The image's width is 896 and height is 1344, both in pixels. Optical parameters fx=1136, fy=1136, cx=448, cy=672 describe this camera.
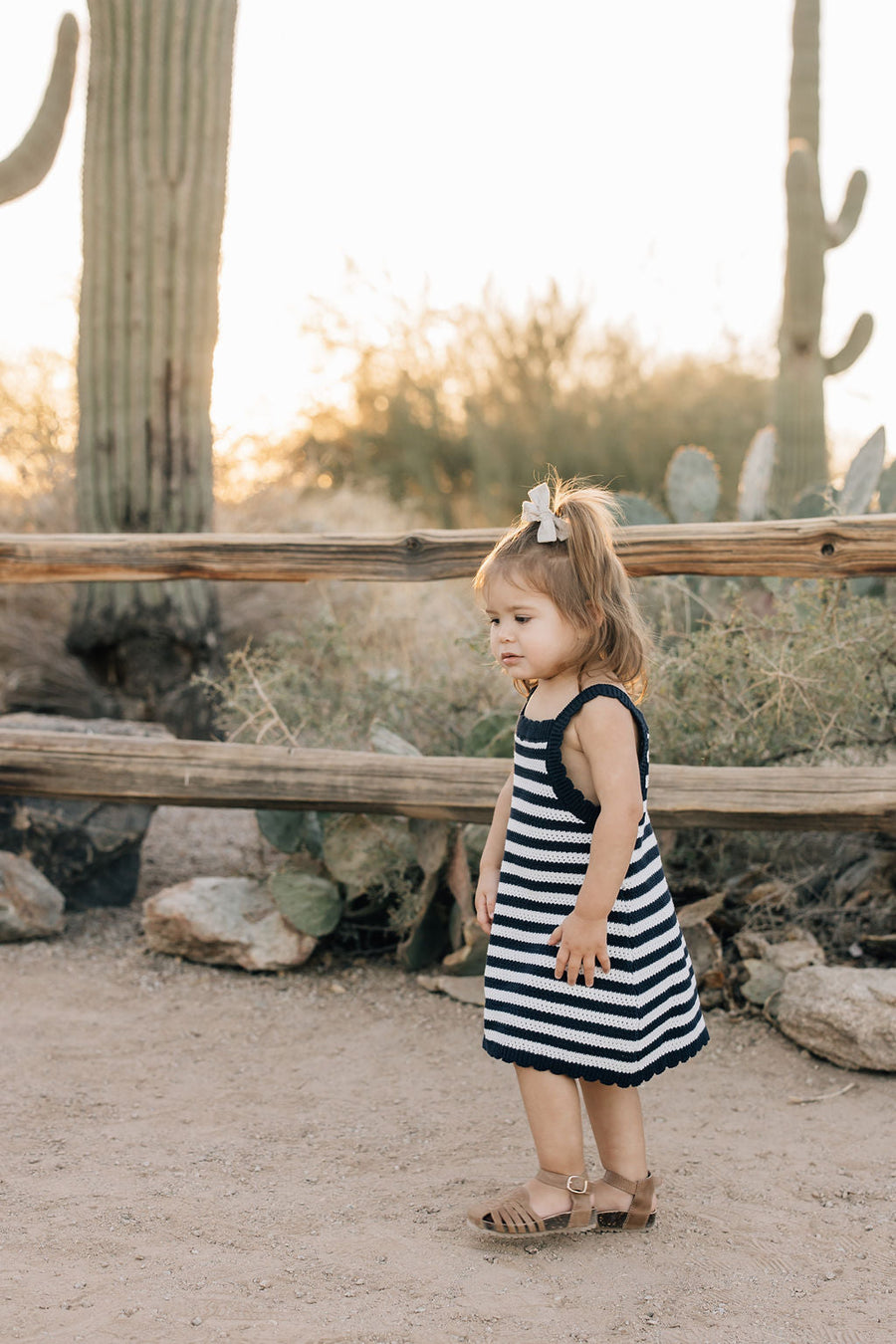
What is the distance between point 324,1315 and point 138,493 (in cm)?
380

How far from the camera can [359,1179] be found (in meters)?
2.10

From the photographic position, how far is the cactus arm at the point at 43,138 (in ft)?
13.5

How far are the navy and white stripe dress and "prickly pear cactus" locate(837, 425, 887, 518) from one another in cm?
221

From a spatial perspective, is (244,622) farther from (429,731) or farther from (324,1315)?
(324,1315)

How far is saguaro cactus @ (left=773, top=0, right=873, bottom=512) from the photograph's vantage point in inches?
260

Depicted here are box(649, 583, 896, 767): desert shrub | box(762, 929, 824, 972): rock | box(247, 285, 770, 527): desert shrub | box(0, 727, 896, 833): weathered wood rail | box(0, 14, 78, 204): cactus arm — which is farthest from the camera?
box(247, 285, 770, 527): desert shrub

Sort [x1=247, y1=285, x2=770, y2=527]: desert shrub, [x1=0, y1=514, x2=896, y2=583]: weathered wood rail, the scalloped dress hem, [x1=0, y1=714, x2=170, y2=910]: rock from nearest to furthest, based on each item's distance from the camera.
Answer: the scalloped dress hem, [x1=0, y1=514, x2=896, y2=583]: weathered wood rail, [x1=0, y1=714, x2=170, y2=910]: rock, [x1=247, y1=285, x2=770, y2=527]: desert shrub

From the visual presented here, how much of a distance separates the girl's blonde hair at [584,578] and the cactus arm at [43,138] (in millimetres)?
3188

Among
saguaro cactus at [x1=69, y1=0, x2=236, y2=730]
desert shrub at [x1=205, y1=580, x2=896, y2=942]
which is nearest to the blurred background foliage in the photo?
saguaro cactus at [x1=69, y1=0, x2=236, y2=730]

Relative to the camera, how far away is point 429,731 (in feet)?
12.0

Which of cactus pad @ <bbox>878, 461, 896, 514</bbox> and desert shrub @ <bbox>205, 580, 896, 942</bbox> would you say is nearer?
desert shrub @ <bbox>205, 580, 896, 942</bbox>

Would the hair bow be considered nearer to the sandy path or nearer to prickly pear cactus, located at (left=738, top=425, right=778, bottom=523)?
the sandy path

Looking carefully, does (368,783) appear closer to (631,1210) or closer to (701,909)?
(701,909)

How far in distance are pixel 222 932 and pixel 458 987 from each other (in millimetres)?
692
